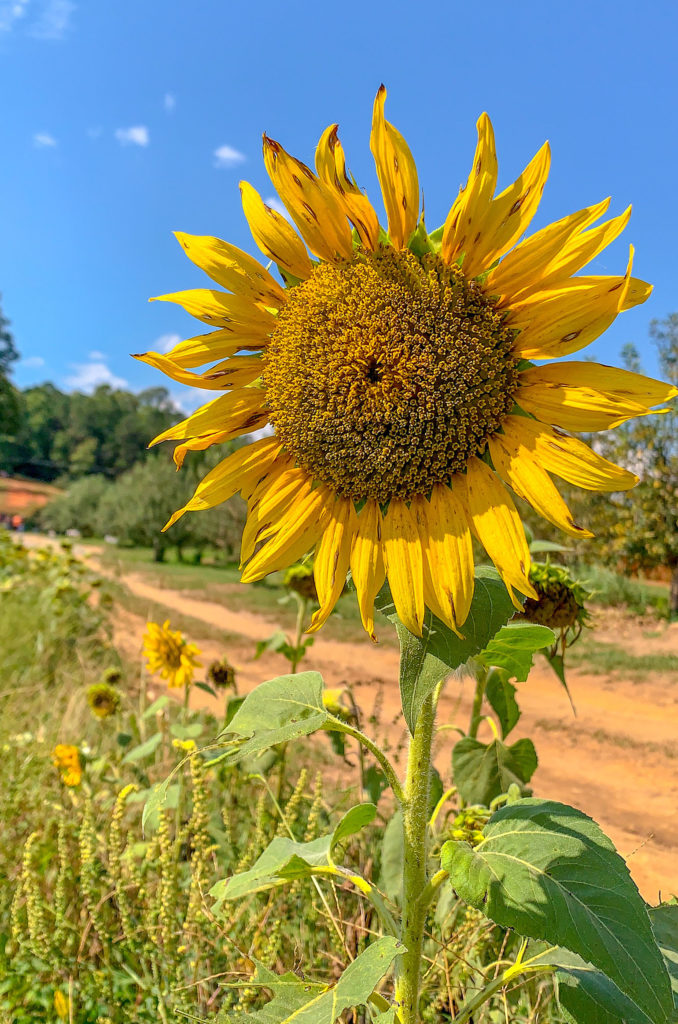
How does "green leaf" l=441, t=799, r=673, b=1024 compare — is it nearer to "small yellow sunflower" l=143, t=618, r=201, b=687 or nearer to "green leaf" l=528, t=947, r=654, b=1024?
"green leaf" l=528, t=947, r=654, b=1024

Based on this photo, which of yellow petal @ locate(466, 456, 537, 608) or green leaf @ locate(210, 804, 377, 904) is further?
green leaf @ locate(210, 804, 377, 904)

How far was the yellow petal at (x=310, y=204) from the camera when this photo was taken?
0.99 meters

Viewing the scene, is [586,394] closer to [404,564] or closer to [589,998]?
[404,564]

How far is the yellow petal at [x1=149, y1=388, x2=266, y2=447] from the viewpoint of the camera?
3.64 ft

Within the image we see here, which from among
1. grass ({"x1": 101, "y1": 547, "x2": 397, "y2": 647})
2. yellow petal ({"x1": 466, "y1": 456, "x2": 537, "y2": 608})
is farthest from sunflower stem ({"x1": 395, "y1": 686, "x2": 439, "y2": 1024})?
grass ({"x1": 101, "y1": 547, "x2": 397, "y2": 647})

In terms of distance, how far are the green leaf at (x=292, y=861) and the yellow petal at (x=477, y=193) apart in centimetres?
91

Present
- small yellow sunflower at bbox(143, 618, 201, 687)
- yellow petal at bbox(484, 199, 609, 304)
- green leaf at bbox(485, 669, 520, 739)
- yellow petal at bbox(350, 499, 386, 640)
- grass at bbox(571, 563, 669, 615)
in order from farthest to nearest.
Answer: grass at bbox(571, 563, 669, 615) < small yellow sunflower at bbox(143, 618, 201, 687) < green leaf at bbox(485, 669, 520, 739) < yellow petal at bbox(350, 499, 386, 640) < yellow petal at bbox(484, 199, 609, 304)

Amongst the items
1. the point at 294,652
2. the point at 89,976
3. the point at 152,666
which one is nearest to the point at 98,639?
the point at 152,666

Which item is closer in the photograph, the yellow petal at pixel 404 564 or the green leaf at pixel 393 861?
the yellow petal at pixel 404 564

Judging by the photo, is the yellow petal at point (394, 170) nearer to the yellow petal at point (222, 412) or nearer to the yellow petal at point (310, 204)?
the yellow petal at point (310, 204)

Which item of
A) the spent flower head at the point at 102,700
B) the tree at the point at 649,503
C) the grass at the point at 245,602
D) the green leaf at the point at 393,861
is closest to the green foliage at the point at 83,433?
the grass at the point at 245,602

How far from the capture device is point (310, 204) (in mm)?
1005

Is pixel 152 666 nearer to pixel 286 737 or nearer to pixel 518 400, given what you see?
pixel 286 737

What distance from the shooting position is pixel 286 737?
929 millimetres
